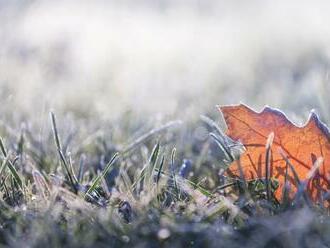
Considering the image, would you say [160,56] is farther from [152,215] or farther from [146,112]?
[152,215]

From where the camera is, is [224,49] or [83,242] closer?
[83,242]

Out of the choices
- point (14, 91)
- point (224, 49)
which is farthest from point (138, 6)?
point (14, 91)

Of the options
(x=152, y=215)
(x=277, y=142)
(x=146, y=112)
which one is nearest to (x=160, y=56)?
(x=146, y=112)

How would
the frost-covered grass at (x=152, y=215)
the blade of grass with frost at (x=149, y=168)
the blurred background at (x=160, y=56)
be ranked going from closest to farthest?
the frost-covered grass at (x=152, y=215), the blade of grass with frost at (x=149, y=168), the blurred background at (x=160, y=56)

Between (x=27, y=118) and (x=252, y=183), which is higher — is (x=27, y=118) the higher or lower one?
the lower one

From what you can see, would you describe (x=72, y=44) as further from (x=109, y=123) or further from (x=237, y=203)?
(x=237, y=203)

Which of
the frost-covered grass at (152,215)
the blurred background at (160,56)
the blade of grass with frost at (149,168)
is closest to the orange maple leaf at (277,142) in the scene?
the frost-covered grass at (152,215)

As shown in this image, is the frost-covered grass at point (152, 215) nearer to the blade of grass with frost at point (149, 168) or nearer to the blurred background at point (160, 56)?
the blade of grass with frost at point (149, 168)
